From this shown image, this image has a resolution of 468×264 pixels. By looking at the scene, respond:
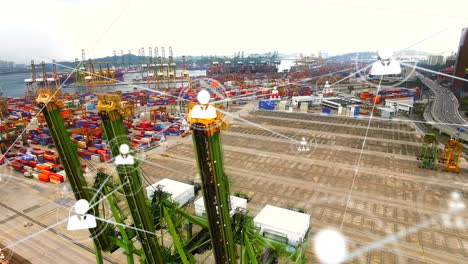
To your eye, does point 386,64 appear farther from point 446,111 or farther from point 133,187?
point 446,111

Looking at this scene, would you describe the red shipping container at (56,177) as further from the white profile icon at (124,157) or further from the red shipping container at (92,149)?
the white profile icon at (124,157)

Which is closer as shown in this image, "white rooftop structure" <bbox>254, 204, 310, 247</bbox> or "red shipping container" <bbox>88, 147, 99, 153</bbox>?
"white rooftop structure" <bbox>254, 204, 310, 247</bbox>

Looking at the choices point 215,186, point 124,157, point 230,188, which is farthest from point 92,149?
point 215,186

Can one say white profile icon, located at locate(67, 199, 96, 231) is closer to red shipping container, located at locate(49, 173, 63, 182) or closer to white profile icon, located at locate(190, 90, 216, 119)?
white profile icon, located at locate(190, 90, 216, 119)

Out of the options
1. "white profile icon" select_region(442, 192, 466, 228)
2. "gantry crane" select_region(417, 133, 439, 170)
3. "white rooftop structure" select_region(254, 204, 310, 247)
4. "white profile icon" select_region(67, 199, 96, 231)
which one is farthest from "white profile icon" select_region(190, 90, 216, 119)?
"gantry crane" select_region(417, 133, 439, 170)

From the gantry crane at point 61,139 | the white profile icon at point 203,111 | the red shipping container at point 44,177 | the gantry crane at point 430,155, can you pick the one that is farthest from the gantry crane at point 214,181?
the gantry crane at point 430,155

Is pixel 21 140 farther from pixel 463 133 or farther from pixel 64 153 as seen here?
pixel 463 133
